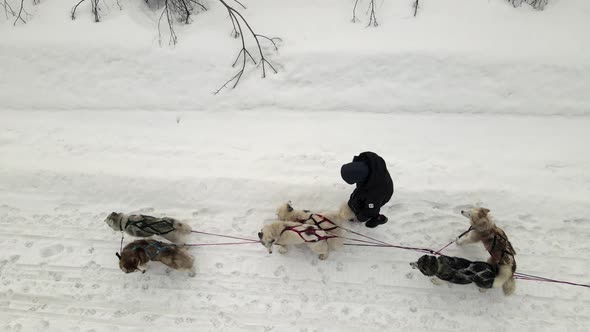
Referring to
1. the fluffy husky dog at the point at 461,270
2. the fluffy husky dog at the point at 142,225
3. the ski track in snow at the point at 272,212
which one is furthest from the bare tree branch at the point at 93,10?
the fluffy husky dog at the point at 461,270

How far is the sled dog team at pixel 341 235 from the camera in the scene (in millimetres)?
3217

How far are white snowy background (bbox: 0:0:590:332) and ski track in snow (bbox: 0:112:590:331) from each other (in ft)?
0.06

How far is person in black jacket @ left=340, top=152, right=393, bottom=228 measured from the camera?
304cm

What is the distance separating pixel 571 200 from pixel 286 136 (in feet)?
10.6

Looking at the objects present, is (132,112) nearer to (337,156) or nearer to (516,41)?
(337,156)

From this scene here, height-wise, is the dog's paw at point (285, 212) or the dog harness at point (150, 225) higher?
the dog's paw at point (285, 212)

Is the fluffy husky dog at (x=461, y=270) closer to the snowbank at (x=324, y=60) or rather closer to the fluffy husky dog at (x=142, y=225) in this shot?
the snowbank at (x=324, y=60)

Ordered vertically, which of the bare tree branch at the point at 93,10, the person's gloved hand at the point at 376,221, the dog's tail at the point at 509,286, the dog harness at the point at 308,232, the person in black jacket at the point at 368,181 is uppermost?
the bare tree branch at the point at 93,10

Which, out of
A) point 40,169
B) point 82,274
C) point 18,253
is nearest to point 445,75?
point 82,274

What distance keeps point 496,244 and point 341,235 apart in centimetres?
141

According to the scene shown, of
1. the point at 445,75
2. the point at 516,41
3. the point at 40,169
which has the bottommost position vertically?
the point at 40,169

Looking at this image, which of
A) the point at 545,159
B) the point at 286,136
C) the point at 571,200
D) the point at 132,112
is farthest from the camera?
the point at 132,112

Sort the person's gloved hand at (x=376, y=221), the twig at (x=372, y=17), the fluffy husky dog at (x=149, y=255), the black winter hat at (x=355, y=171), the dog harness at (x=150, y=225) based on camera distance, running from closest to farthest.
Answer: the black winter hat at (x=355, y=171), the fluffy husky dog at (x=149, y=255), the dog harness at (x=150, y=225), the person's gloved hand at (x=376, y=221), the twig at (x=372, y=17)

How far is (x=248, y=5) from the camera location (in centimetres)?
537
